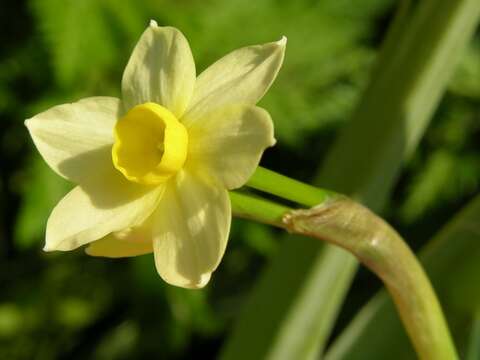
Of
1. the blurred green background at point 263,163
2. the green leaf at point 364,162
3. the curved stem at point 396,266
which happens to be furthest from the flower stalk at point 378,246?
the blurred green background at point 263,163

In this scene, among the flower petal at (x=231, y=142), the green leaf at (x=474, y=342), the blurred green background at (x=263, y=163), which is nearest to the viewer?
the flower petal at (x=231, y=142)

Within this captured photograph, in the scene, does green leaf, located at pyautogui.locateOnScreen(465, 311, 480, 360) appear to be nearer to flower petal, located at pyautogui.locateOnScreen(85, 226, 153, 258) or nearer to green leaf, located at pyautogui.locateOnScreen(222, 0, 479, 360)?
green leaf, located at pyautogui.locateOnScreen(222, 0, 479, 360)

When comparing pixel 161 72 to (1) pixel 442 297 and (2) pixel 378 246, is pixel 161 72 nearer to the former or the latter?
(2) pixel 378 246

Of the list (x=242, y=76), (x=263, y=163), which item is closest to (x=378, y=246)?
(x=242, y=76)

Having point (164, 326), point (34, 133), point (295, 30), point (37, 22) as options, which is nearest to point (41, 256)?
point (164, 326)

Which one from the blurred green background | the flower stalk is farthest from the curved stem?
the blurred green background

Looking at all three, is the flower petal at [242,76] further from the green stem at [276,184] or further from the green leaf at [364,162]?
the green leaf at [364,162]
